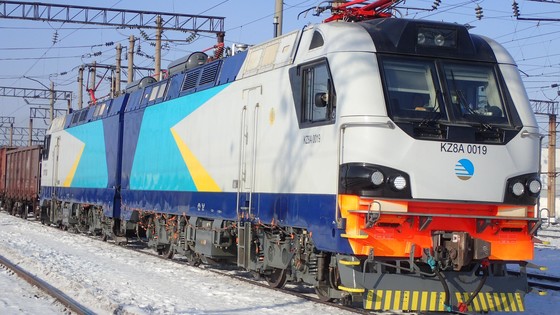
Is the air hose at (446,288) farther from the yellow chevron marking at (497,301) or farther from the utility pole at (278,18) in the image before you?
the utility pole at (278,18)

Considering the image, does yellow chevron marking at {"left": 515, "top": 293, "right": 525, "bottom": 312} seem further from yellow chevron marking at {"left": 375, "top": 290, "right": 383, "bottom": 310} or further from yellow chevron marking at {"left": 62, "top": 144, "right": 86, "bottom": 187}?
yellow chevron marking at {"left": 62, "top": 144, "right": 86, "bottom": 187}

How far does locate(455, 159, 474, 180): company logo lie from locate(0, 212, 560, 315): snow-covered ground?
8.36ft

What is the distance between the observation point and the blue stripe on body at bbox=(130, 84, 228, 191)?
15.5 metres

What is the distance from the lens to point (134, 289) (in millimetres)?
12547

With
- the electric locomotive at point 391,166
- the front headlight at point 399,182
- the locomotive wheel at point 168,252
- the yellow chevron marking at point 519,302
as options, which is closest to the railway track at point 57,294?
the electric locomotive at point 391,166

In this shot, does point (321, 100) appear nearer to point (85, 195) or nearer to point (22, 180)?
point (85, 195)

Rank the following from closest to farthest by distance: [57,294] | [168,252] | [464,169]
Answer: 1. [464,169]
2. [57,294]
3. [168,252]

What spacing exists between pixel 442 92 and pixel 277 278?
458cm

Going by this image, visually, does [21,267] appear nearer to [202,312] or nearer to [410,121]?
[202,312]

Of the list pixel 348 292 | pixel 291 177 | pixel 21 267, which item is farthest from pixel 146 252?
pixel 348 292

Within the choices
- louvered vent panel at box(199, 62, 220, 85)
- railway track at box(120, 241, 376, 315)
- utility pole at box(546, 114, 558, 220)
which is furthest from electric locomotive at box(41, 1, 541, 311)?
utility pole at box(546, 114, 558, 220)

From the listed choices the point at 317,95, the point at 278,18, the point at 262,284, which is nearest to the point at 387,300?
the point at 317,95

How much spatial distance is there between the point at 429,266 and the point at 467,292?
0.57 metres

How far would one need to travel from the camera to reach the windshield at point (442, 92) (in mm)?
9677
